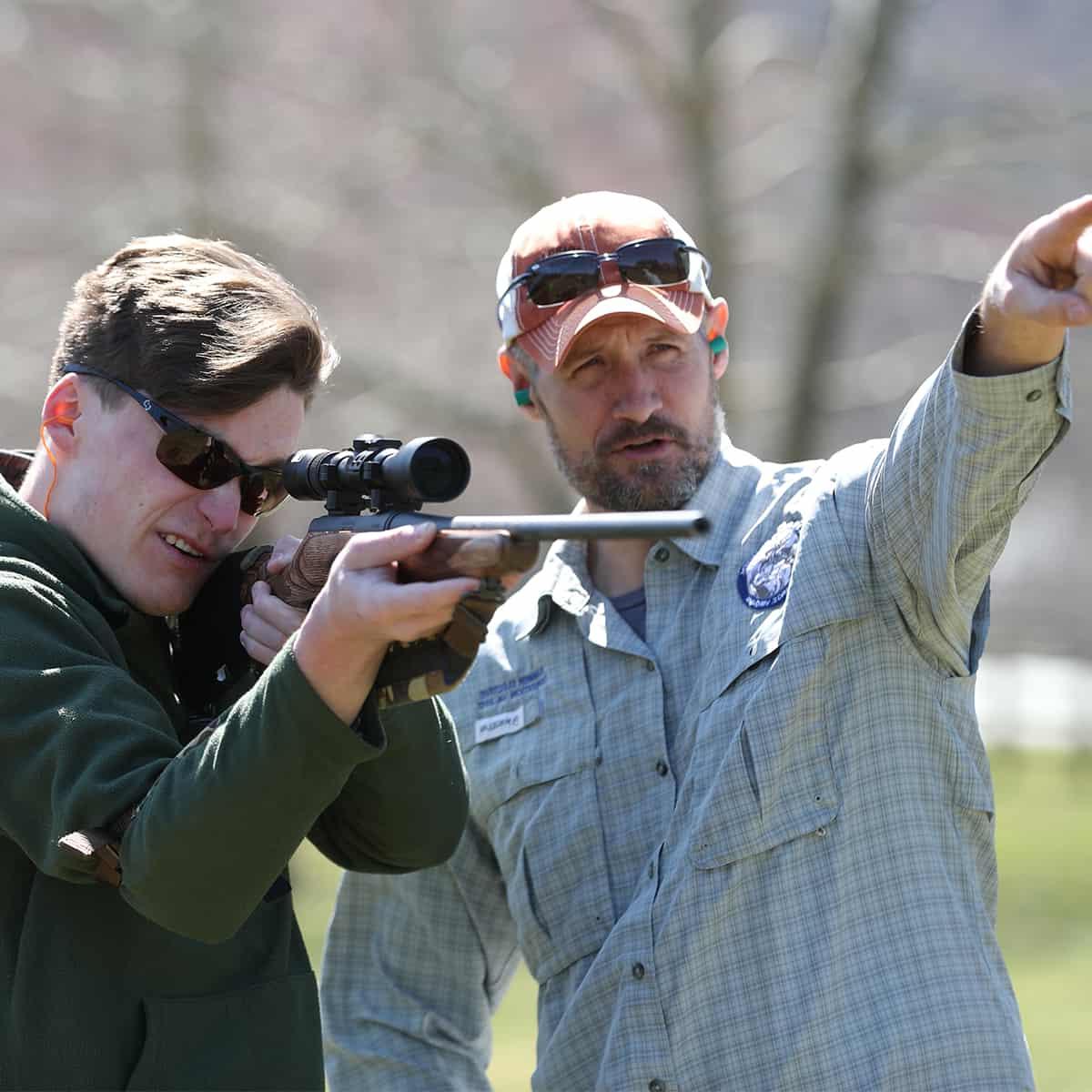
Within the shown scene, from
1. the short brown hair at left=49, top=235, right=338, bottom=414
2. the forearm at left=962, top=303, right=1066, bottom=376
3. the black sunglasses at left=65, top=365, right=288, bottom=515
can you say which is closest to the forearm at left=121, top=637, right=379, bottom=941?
the black sunglasses at left=65, top=365, right=288, bottom=515

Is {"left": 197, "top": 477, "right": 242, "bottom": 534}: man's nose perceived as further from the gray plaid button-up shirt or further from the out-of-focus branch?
the out-of-focus branch

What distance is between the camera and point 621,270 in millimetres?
4227

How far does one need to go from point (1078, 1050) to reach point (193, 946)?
26.5 ft

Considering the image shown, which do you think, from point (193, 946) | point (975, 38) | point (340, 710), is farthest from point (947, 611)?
point (975, 38)

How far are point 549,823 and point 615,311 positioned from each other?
47.4 inches

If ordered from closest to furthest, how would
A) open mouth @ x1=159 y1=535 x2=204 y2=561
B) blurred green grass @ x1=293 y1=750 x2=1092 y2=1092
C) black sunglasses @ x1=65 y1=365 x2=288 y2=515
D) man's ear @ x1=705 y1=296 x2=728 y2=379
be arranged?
black sunglasses @ x1=65 y1=365 x2=288 y2=515 < open mouth @ x1=159 y1=535 x2=204 y2=561 < man's ear @ x1=705 y1=296 x2=728 y2=379 < blurred green grass @ x1=293 y1=750 x2=1092 y2=1092

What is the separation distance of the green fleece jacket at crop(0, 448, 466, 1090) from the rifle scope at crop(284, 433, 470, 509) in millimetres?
413

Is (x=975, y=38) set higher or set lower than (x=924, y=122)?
higher

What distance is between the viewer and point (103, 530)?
10.8 feet

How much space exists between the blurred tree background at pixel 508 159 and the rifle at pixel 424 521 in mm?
11154

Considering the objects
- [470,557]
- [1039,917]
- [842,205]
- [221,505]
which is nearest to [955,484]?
[470,557]

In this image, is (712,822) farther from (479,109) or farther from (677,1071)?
(479,109)

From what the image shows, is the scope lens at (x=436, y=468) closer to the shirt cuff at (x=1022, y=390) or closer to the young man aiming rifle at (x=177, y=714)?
the young man aiming rifle at (x=177, y=714)

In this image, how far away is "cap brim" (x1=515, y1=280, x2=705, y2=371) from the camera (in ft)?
13.6
